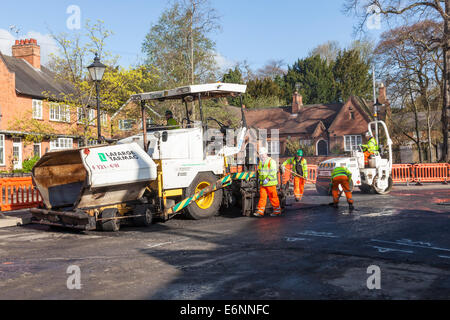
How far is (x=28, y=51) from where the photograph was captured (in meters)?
33.4

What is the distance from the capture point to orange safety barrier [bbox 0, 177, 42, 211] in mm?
12031

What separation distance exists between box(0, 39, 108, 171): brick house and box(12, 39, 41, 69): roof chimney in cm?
52

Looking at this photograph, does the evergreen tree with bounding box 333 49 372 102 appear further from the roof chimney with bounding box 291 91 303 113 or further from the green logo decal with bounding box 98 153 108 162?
the green logo decal with bounding box 98 153 108 162

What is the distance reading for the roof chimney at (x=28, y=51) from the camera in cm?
3325

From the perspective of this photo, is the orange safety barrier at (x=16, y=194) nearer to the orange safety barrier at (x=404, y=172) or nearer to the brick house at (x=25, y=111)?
the brick house at (x=25, y=111)

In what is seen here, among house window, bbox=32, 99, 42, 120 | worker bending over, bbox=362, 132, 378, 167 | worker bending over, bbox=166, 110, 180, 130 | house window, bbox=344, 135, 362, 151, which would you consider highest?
house window, bbox=32, 99, 42, 120

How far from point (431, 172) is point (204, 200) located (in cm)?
1495

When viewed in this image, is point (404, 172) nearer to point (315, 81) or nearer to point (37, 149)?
point (37, 149)

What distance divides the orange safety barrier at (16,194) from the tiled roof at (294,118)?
120ft

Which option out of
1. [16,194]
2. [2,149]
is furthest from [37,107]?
[16,194]

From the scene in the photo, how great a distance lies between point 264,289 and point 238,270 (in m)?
0.91

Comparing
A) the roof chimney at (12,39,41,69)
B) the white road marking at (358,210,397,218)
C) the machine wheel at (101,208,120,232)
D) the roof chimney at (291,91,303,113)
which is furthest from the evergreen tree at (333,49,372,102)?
A: the machine wheel at (101,208,120,232)

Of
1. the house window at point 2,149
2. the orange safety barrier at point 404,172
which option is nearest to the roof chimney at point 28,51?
the house window at point 2,149

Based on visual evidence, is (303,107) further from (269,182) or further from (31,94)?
(269,182)
